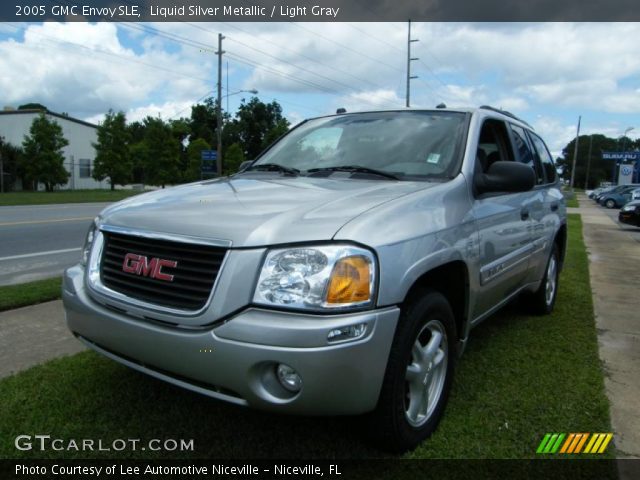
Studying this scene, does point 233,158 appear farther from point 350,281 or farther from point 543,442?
point 350,281

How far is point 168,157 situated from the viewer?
4450cm

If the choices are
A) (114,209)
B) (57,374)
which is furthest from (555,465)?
(57,374)

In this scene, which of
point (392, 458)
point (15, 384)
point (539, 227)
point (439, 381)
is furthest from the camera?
point (539, 227)

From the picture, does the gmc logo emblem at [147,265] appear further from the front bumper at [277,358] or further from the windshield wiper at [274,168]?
the windshield wiper at [274,168]

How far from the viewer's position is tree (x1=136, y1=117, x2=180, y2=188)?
4416 cm

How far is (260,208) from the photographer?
94.5 inches

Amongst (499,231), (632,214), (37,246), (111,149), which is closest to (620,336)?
(499,231)

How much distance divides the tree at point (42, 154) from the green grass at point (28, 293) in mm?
34968

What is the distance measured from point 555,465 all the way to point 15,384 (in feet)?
9.91

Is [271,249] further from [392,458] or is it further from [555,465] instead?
[555,465]

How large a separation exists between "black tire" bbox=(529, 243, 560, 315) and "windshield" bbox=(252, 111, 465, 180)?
2120 millimetres

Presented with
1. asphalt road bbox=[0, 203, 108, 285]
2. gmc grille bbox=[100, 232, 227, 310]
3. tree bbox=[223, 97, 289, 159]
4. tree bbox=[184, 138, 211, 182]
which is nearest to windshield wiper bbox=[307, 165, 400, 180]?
gmc grille bbox=[100, 232, 227, 310]

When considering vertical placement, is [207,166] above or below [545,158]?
below

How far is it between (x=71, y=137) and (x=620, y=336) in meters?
49.2
